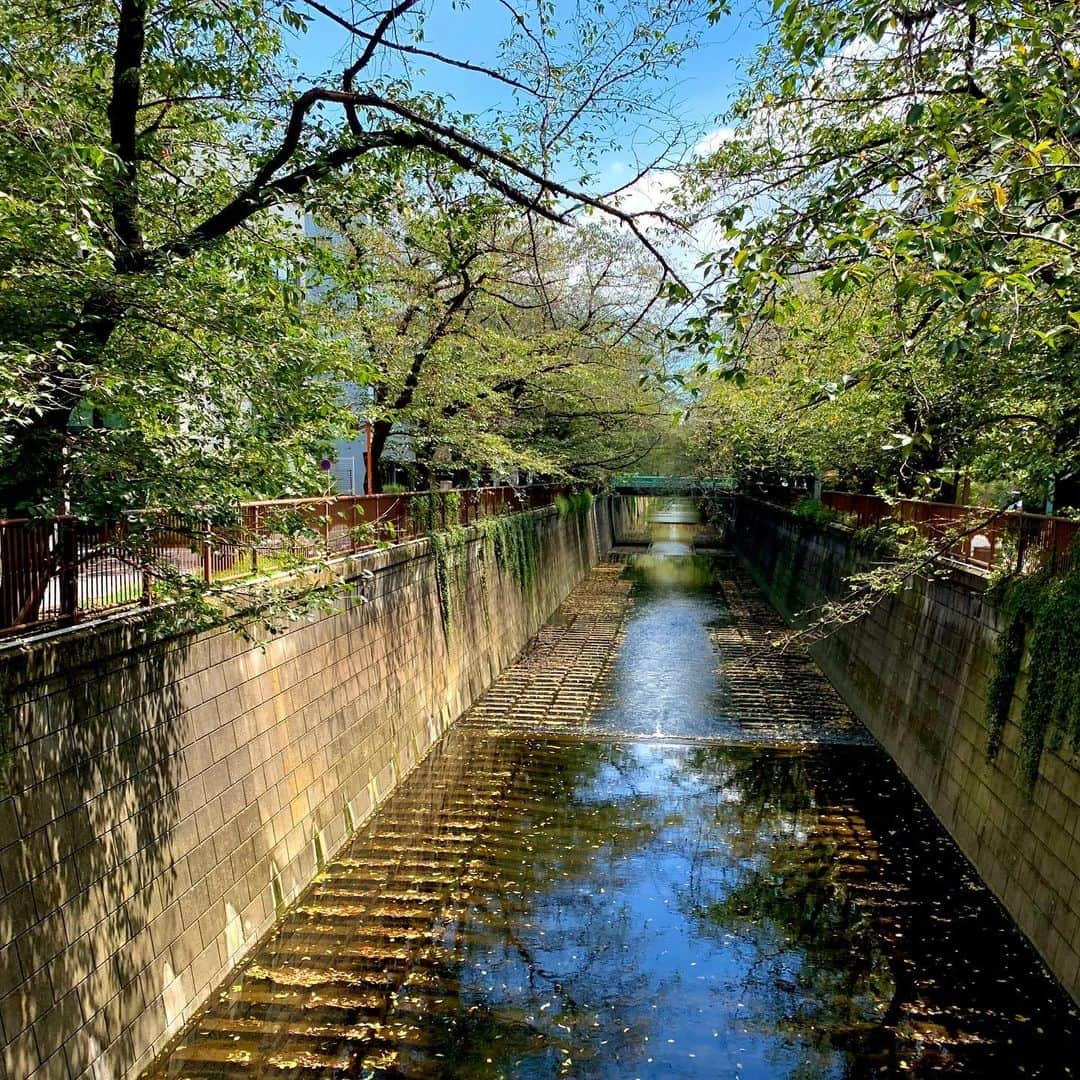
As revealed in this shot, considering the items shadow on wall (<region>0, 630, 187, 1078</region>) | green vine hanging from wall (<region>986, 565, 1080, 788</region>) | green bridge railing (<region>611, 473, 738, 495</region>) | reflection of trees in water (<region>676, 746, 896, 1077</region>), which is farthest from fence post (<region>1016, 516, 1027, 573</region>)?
green bridge railing (<region>611, 473, 738, 495</region>)

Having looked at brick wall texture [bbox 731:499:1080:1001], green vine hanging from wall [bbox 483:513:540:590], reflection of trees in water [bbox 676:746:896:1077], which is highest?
green vine hanging from wall [bbox 483:513:540:590]

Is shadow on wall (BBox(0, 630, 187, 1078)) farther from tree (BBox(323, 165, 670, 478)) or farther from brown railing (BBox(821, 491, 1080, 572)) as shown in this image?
brown railing (BBox(821, 491, 1080, 572))

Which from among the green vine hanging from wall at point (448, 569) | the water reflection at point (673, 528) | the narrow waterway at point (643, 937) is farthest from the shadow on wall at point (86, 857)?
the water reflection at point (673, 528)

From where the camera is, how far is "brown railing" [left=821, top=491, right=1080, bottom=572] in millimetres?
9008

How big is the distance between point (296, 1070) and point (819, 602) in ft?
62.5

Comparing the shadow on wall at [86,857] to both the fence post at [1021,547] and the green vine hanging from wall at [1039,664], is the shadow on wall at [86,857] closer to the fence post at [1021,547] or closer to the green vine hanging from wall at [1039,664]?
the green vine hanging from wall at [1039,664]

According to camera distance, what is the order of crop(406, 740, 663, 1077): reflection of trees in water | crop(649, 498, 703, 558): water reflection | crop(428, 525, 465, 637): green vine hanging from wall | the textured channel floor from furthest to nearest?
crop(649, 498, 703, 558): water reflection < crop(428, 525, 465, 637): green vine hanging from wall < crop(406, 740, 663, 1077): reflection of trees in water < the textured channel floor

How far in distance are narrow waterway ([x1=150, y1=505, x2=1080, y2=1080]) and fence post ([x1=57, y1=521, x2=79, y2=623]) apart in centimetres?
347

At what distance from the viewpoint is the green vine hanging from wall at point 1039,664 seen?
313 inches

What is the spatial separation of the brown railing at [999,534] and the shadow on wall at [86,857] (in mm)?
7899

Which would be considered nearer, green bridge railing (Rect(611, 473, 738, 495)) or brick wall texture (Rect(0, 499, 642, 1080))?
brick wall texture (Rect(0, 499, 642, 1080))

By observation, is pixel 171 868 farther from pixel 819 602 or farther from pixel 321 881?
pixel 819 602

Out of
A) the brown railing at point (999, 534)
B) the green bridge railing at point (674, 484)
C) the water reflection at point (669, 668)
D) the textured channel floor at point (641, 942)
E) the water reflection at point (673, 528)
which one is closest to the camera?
the textured channel floor at point (641, 942)

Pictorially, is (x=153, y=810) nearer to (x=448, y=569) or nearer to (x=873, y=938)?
(x=873, y=938)
